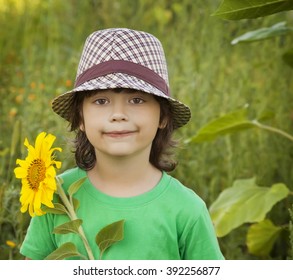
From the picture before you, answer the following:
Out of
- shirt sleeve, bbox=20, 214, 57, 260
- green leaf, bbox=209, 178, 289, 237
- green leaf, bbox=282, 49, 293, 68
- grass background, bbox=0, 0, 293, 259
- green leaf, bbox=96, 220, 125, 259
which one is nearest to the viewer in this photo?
green leaf, bbox=96, 220, 125, 259

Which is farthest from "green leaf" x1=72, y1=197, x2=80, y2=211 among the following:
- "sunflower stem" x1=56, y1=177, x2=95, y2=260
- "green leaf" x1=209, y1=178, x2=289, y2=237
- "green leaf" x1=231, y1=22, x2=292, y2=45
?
"green leaf" x1=231, y1=22, x2=292, y2=45

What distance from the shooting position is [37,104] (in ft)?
10.2

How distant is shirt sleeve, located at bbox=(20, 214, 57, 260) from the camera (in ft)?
5.57

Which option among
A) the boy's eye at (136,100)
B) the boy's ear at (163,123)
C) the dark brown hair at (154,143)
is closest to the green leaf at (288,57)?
the dark brown hair at (154,143)

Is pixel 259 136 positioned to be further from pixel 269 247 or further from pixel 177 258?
pixel 177 258

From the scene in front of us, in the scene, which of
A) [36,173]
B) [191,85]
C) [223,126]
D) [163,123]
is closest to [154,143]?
[163,123]

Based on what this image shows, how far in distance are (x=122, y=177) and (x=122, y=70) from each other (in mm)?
232

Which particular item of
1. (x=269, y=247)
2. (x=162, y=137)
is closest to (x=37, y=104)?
(x=269, y=247)

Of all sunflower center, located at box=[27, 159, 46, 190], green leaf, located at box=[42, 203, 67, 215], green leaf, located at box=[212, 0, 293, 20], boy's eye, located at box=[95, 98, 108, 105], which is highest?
green leaf, located at box=[212, 0, 293, 20]

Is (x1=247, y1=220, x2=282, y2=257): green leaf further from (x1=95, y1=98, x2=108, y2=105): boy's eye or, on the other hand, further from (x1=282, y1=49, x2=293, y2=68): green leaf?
(x1=95, y1=98, x2=108, y2=105): boy's eye

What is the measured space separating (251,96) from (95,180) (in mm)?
1683

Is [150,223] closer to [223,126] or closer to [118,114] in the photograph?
[118,114]

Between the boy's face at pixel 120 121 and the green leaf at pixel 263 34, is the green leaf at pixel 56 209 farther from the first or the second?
the green leaf at pixel 263 34

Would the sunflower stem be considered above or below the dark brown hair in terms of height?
below
